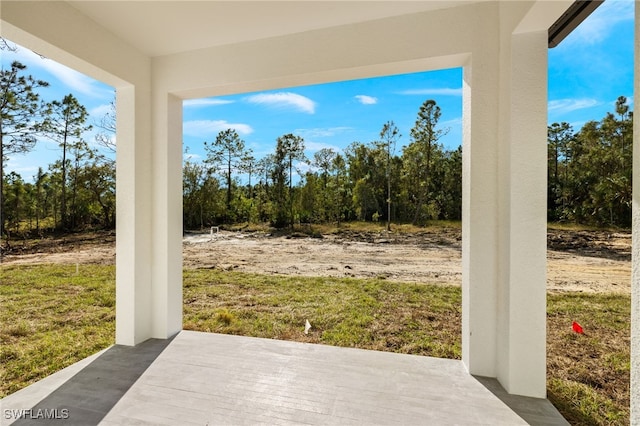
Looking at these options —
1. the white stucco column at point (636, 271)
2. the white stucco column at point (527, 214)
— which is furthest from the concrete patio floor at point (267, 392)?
the white stucco column at point (636, 271)

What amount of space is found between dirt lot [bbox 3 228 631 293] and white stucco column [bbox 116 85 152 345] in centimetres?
192

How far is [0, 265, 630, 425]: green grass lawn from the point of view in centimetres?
249

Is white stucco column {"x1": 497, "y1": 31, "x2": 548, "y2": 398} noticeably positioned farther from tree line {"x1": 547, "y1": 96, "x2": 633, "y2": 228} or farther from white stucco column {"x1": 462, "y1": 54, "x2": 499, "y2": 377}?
tree line {"x1": 547, "y1": 96, "x2": 633, "y2": 228}

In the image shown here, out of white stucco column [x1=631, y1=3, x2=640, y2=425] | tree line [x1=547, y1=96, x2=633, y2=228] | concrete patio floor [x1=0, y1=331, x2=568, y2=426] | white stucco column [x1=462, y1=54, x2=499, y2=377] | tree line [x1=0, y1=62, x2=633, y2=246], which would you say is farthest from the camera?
tree line [x1=0, y1=62, x2=633, y2=246]

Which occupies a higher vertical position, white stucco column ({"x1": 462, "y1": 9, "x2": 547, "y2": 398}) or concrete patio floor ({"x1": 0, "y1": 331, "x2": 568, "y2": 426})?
white stucco column ({"x1": 462, "y1": 9, "x2": 547, "y2": 398})

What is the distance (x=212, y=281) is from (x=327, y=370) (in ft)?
9.59

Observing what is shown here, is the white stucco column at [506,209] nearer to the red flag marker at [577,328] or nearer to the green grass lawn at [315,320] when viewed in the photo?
the green grass lawn at [315,320]

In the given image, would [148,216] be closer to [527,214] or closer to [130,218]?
[130,218]

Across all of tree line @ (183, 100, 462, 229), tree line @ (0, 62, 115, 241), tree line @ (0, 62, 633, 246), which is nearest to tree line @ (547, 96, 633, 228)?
tree line @ (0, 62, 633, 246)

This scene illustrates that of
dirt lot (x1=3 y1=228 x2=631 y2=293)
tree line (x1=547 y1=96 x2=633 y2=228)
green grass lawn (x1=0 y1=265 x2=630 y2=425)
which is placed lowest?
green grass lawn (x1=0 y1=265 x2=630 y2=425)

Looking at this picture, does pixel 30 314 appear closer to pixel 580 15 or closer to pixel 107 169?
pixel 107 169

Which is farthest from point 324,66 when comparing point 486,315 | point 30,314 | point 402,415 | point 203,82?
point 30,314

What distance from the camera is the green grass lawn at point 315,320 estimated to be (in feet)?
8.16

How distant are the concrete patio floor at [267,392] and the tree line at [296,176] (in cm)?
224
